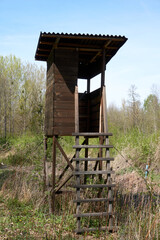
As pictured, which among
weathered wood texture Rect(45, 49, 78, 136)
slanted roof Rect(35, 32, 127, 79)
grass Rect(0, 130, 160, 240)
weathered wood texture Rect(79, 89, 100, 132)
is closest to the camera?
grass Rect(0, 130, 160, 240)

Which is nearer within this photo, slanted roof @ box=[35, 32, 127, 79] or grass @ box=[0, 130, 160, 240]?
grass @ box=[0, 130, 160, 240]

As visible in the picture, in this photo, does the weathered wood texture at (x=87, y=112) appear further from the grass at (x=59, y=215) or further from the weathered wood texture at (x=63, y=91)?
the grass at (x=59, y=215)

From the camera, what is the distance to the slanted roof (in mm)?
7516

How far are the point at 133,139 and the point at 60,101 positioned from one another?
262 inches

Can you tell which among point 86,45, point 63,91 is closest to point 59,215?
point 63,91

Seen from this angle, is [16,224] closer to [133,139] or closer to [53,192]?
[53,192]

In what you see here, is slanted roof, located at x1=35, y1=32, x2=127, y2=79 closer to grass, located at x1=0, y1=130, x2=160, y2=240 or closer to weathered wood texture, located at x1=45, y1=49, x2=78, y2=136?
weathered wood texture, located at x1=45, y1=49, x2=78, y2=136

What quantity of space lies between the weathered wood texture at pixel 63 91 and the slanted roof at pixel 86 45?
26cm

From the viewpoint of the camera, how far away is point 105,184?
659 centimetres

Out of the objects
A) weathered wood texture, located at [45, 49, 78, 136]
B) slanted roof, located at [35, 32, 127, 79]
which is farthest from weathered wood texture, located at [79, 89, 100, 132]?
weathered wood texture, located at [45, 49, 78, 136]

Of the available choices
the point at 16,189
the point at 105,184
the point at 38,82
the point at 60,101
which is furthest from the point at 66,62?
the point at 38,82

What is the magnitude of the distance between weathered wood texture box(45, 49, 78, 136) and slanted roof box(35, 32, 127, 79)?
0.84 ft

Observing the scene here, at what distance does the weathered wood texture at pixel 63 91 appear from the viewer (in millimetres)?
7863

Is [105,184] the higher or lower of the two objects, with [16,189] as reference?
higher
